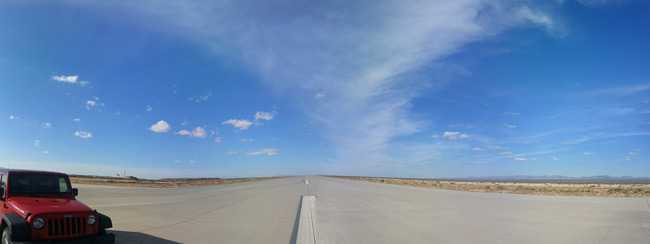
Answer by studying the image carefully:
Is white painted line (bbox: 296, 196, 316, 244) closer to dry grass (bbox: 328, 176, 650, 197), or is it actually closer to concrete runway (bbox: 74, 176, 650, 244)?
concrete runway (bbox: 74, 176, 650, 244)

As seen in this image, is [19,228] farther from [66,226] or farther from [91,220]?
[91,220]

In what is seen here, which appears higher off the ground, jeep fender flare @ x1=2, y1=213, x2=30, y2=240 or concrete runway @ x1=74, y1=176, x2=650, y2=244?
jeep fender flare @ x1=2, y1=213, x2=30, y2=240

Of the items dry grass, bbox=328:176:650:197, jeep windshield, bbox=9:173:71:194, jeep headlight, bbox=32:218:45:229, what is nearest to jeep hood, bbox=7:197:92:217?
jeep headlight, bbox=32:218:45:229

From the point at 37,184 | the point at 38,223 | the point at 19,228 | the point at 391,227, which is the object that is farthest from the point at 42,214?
the point at 391,227

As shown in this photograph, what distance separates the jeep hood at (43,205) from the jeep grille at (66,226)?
0.19 m

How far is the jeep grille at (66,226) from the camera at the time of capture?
21.0ft

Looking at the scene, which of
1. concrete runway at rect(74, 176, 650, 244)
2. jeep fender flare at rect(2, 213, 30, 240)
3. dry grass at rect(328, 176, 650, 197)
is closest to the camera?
jeep fender flare at rect(2, 213, 30, 240)

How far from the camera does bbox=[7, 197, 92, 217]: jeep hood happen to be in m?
6.59

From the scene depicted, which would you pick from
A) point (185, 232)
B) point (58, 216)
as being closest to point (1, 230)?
point (58, 216)

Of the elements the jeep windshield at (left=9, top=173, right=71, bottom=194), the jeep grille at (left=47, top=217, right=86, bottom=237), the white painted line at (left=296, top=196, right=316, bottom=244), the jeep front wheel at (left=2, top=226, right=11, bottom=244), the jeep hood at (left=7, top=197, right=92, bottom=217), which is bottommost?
the white painted line at (left=296, top=196, right=316, bottom=244)

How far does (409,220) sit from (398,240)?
3.72 m

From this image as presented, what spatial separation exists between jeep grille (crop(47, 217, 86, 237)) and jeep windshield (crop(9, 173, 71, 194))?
2257 mm

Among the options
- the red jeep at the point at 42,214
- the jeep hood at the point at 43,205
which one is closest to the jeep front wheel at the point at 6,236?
the red jeep at the point at 42,214

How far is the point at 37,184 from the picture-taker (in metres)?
8.12
